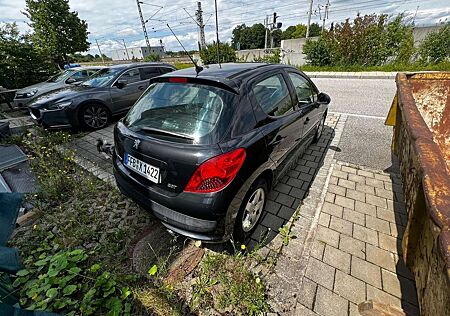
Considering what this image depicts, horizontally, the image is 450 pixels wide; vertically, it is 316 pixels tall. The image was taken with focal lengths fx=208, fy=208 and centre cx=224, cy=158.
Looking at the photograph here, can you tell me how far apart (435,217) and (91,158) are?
485 centimetres

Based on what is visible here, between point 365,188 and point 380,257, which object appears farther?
point 365,188

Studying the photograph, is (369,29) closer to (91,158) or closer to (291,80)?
(291,80)

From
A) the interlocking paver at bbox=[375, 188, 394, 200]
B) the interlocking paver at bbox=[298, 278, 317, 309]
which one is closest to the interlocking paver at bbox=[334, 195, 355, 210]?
the interlocking paver at bbox=[375, 188, 394, 200]

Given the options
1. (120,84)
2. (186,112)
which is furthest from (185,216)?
(120,84)

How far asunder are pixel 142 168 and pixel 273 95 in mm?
1604

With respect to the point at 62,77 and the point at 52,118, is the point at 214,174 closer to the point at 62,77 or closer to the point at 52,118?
the point at 52,118

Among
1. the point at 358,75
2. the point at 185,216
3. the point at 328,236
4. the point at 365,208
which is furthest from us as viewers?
the point at 358,75

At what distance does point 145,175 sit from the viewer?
6.26ft

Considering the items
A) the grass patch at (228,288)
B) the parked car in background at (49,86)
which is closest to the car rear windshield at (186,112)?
the grass patch at (228,288)

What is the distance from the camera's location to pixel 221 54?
20672mm

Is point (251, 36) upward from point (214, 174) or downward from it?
upward

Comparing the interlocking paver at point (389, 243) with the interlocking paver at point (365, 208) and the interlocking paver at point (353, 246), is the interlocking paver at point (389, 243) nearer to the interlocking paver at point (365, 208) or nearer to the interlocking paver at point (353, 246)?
the interlocking paver at point (353, 246)

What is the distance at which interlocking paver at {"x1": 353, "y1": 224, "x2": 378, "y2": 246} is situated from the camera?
7.24 ft

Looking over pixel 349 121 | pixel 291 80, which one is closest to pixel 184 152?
pixel 291 80
